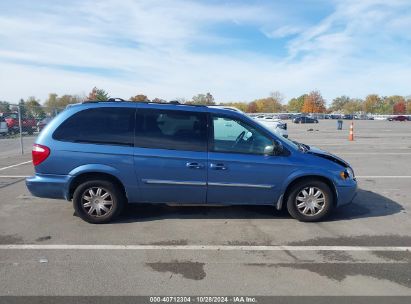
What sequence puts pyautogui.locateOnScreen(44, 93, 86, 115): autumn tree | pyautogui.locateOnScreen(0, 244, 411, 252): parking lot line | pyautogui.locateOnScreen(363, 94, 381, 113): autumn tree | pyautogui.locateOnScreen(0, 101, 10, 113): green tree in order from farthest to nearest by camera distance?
pyautogui.locateOnScreen(363, 94, 381, 113): autumn tree → pyautogui.locateOnScreen(44, 93, 86, 115): autumn tree → pyautogui.locateOnScreen(0, 101, 10, 113): green tree → pyautogui.locateOnScreen(0, 244, 411, 252): parking lot line

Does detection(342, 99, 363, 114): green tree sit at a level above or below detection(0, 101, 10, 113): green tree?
above

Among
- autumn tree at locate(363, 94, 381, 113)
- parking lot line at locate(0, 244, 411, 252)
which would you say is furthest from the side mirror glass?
autumn tree at locate(363, 94, 381, 113)

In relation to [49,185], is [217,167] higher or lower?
higher

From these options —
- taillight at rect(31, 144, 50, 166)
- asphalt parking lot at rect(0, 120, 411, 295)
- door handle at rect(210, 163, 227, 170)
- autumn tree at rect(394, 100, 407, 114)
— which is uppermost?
autumn tree at rect(394, 100, 407, 114)

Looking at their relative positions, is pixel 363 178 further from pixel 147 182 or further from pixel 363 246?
pixel 147 182

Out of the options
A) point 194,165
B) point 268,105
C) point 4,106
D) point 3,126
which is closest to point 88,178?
point 194,165

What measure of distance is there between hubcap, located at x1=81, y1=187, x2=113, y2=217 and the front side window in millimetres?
1726

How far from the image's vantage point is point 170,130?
5418 millimetres

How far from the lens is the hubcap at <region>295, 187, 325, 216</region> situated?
5.59 meters

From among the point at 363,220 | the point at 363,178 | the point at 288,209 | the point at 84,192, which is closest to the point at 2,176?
the point at 84,192

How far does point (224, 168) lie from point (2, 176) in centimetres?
653

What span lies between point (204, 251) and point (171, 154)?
1507mm

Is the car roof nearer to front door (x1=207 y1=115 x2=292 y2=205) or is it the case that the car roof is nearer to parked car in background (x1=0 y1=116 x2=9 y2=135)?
front door (x1=207 y1=115 x2=292 y2=205)

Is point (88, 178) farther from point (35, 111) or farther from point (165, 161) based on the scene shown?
point (35, 111)
